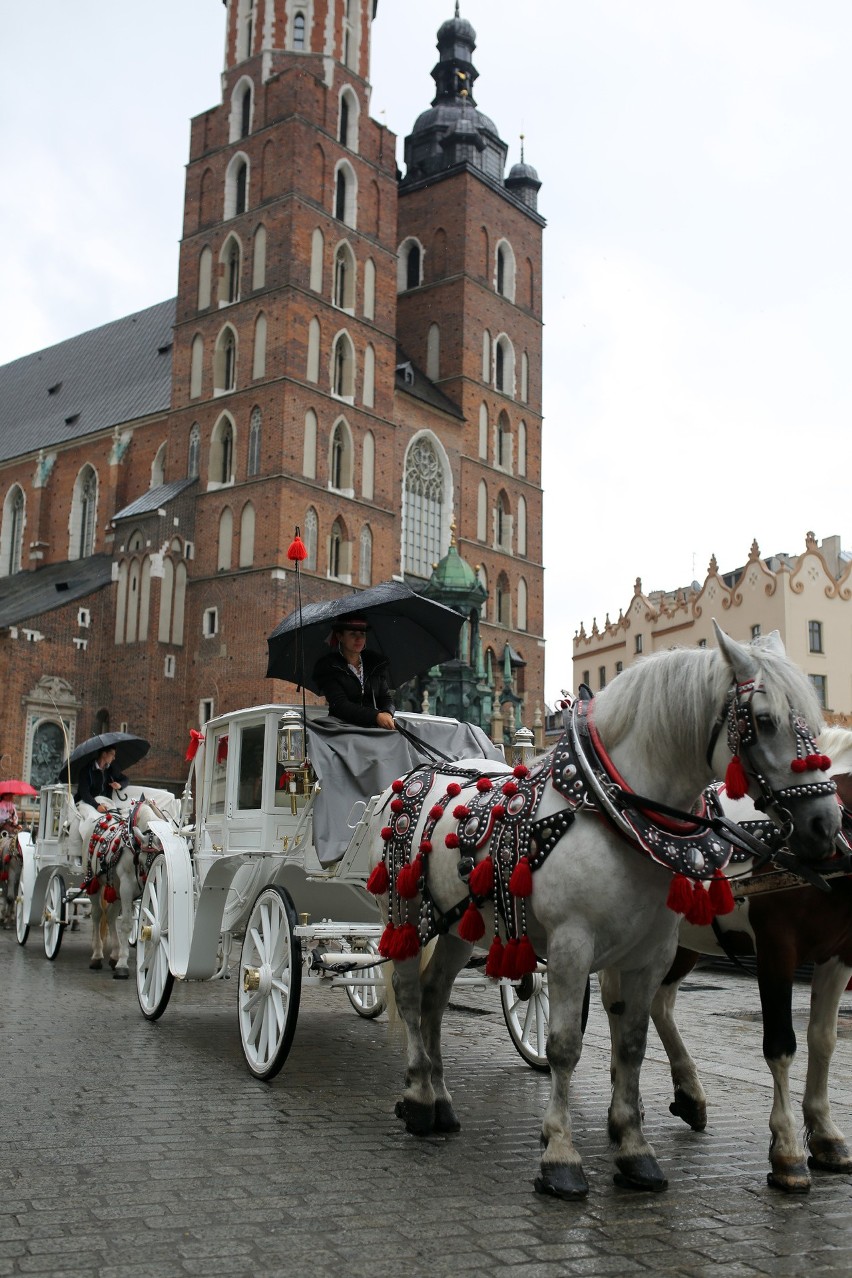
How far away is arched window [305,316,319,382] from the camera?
33844 mm

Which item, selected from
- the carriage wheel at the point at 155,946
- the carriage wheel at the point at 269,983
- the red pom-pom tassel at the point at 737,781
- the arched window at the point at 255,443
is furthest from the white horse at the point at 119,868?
the arched window at the point at 255,443

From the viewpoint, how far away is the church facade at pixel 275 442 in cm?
3328

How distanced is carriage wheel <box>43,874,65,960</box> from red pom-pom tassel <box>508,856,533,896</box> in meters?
8.33

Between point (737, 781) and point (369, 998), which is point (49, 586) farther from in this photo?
point (737, 781)

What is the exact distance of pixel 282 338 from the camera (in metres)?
33.2

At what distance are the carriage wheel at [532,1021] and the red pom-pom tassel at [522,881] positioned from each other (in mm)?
2256

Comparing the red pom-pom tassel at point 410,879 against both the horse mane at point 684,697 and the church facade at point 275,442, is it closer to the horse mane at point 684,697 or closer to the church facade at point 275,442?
the horse mane at point 684,697

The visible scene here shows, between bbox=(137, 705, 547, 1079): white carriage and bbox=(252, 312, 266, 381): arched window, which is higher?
bbox=(252, 312, 266, 381): arched window

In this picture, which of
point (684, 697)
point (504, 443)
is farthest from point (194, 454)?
point (684, 697)

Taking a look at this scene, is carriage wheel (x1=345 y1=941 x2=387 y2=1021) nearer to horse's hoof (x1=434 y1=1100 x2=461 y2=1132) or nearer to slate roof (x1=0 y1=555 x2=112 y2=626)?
horse's hoof (x1=434 y1=1100 x2=461 y2=1132)

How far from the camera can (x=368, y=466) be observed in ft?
116

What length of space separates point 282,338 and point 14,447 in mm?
16461

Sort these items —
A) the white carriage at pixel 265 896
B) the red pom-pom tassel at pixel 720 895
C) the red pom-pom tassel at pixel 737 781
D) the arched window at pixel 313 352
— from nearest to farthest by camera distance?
the red pom-pom tassel at pixel 737 781 → the red pom-pom tassel at pixel 720 895 → the white carriage at pixel 265 896 → the arched window at pixel 313 352

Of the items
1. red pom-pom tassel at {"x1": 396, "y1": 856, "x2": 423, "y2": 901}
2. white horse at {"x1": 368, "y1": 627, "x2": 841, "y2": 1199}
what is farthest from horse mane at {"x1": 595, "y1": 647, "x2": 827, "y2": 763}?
red pom-pom tassel at {"x1": 396, "y1": 856, "x2": 423, "y2": 901}
